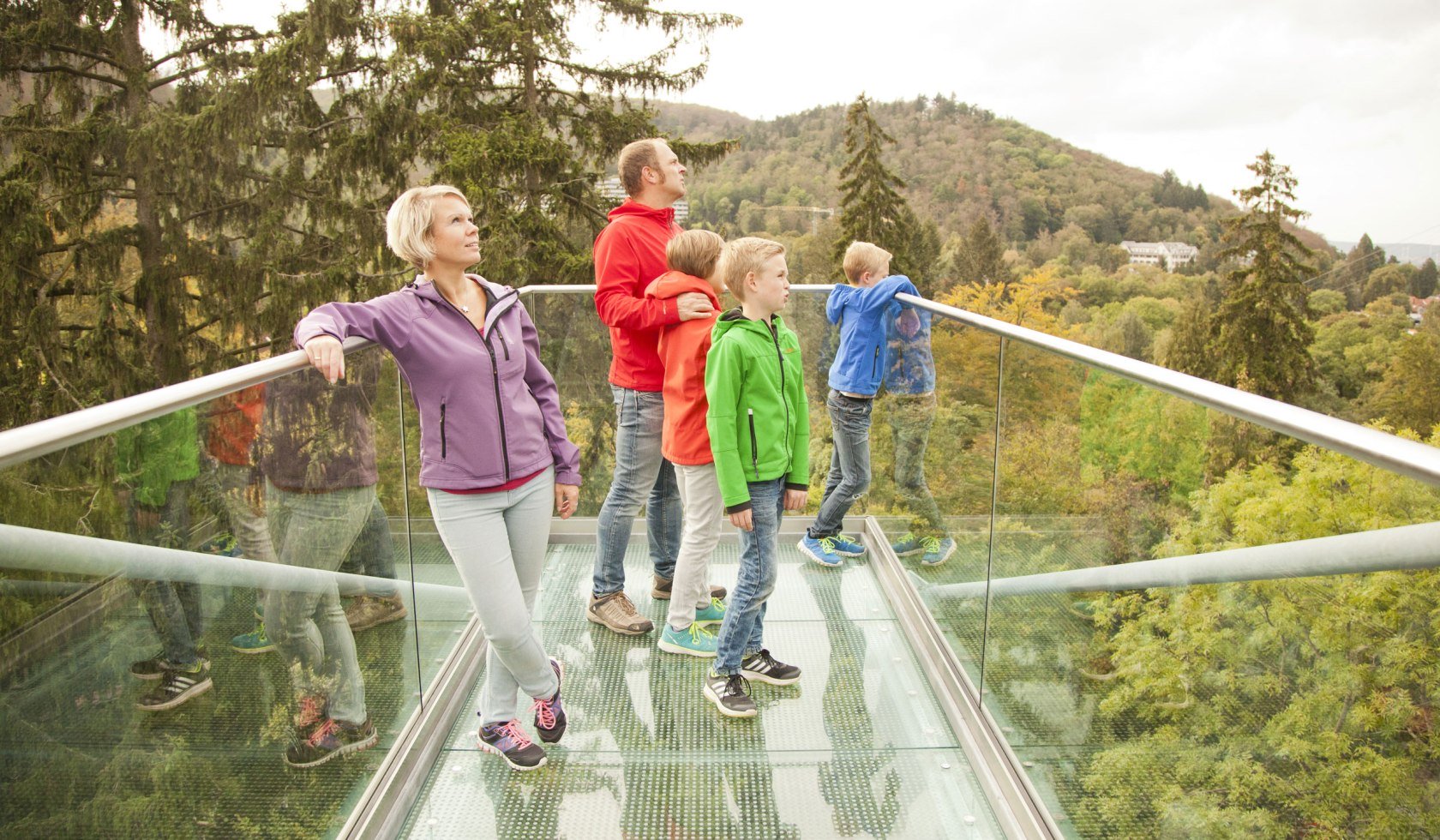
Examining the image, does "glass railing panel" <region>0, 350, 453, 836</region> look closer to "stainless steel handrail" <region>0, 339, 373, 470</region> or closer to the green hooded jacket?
"stainless steel handrail" <region>0, 339, 373, 470</region>

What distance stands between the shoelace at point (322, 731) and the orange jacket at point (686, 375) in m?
1.37

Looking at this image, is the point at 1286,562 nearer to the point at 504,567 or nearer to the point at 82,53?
the point at 504,567

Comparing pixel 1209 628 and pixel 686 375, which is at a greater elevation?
pixel 686 375

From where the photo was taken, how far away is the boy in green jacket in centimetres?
302

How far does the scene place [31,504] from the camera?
132 centimetres

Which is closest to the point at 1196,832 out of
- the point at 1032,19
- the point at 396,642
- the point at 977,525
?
the point at 977,525

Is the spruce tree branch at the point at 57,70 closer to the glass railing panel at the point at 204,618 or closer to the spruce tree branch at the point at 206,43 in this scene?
the spruce tree branch at the point at 206,43

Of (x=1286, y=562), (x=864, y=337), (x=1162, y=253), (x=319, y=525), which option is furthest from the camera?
(x=1162, y=253)

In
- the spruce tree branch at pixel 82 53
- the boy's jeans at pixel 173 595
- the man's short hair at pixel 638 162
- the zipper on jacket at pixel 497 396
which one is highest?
the spruce tree branch at pixel 82 53

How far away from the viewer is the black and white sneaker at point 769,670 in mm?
3328

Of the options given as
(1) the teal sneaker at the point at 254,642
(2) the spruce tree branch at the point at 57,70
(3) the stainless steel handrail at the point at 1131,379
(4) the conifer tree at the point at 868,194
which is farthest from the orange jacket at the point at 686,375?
(4) the conifer tree at the point at 868,194

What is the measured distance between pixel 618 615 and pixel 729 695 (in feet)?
2.41

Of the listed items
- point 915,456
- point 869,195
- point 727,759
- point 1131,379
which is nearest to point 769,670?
point 727,759

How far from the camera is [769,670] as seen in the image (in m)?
3.33
